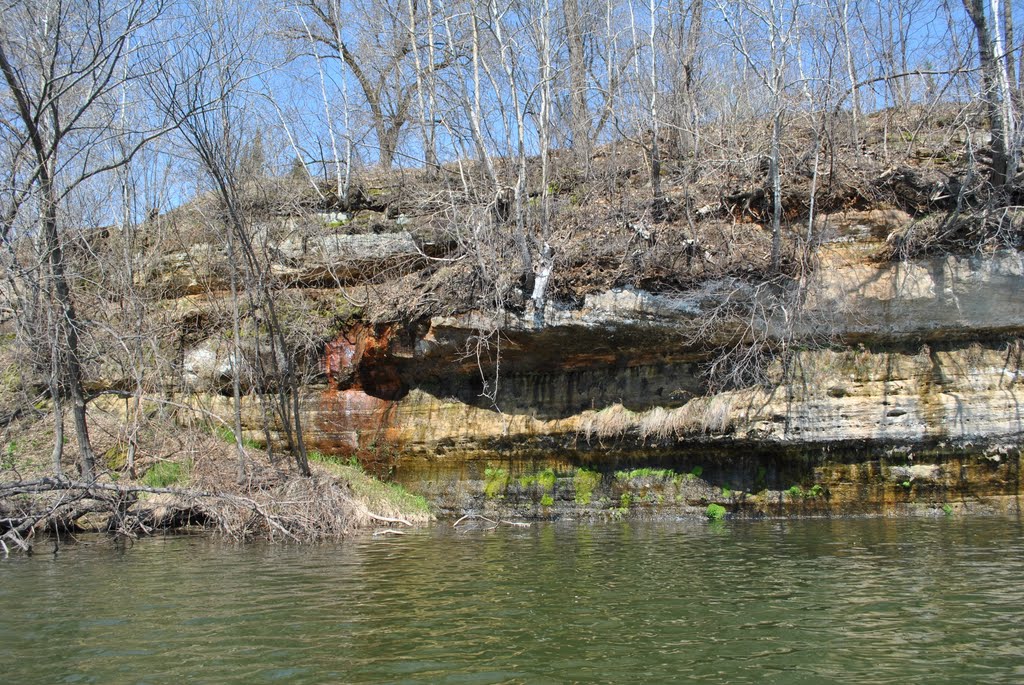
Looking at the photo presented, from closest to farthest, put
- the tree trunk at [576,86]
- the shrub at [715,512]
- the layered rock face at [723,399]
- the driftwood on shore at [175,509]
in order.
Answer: the driftwood on shore at [175,509] < the layered rock face at [723,399] < the shrub at [715,512] < the tree trunk at [576,86]

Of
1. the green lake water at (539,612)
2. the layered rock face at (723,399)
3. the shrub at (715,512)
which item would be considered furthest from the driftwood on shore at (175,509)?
the shrub at (715,512)

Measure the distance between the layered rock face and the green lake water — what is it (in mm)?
2688

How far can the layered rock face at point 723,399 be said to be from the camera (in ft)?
45.6

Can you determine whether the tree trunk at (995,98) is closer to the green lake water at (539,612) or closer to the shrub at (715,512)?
the green lake water at (539,612)

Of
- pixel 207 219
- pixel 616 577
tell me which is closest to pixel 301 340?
pixel 207 219

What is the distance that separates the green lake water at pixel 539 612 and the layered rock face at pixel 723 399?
269 cm

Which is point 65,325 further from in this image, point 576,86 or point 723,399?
point 576,86

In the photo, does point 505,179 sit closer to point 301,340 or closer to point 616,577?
point 301,340

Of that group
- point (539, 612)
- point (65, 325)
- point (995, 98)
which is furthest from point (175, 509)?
point (995, 98)

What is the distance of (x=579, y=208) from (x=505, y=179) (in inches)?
Answer: 88.7

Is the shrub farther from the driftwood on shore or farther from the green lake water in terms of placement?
the driftwood on shore

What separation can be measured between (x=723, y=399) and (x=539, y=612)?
8.85m

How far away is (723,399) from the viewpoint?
48.6ft

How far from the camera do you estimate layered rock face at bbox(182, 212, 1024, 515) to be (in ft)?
45.6
